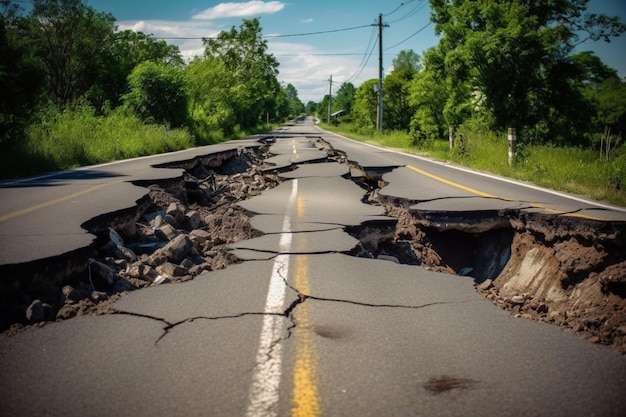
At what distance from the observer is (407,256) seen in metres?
6.06

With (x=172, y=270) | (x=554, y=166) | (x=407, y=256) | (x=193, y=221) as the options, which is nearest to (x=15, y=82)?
(x=193, y=221)

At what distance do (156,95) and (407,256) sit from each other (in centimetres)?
2350

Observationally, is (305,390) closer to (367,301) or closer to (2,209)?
(367,301)

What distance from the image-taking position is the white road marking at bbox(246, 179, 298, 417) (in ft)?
7.27

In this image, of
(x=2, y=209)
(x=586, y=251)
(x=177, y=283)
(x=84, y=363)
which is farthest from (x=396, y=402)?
(x=2, y=209)

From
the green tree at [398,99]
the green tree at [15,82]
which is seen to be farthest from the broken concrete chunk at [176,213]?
the green tree at [398,99]

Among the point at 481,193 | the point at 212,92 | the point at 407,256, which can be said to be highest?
the point at 212,92

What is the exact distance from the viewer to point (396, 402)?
7.47ft

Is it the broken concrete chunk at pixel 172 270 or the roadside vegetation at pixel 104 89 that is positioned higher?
the roadside vegetation at pixel 104 89

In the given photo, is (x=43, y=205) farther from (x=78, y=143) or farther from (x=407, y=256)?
(x=78, y=143)

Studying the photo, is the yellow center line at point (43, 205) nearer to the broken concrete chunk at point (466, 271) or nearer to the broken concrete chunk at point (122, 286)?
the broken concrete chunk at point (122, 286)

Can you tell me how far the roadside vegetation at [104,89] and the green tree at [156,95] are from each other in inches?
2.3

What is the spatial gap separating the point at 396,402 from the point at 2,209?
261 inches

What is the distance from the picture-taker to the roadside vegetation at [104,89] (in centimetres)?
1309
